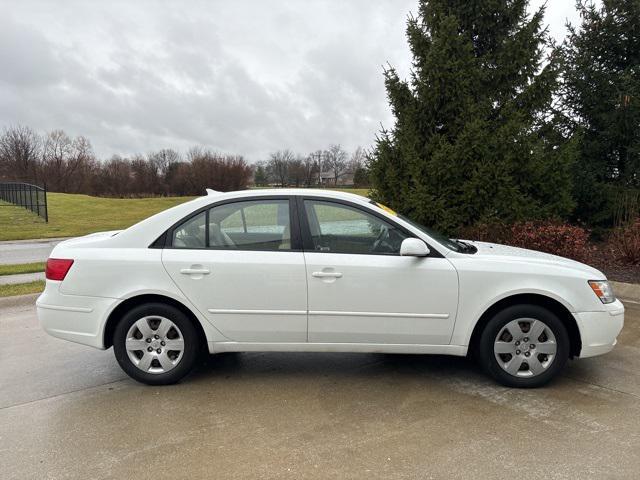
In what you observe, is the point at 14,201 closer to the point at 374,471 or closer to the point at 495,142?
the point at 495,142

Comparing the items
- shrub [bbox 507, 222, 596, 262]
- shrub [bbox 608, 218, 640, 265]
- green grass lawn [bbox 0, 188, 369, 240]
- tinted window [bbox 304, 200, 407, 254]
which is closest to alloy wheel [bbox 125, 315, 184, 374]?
tinted window [bbox 304, 200, 407, 254]

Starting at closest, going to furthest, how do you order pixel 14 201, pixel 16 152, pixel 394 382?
pixel 394 382
pixel 14 201
pixel 16 152

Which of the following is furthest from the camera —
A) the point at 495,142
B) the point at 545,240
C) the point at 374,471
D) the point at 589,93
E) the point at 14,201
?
the point at 14,201

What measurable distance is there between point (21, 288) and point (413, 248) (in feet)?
22.2

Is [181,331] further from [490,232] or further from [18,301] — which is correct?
[490,232]

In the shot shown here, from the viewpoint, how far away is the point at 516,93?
972cm

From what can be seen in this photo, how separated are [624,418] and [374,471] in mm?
1886

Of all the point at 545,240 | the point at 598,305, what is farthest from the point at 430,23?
the point at 598,305

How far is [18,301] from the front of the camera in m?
6.75

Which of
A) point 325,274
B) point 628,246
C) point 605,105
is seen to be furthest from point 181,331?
point 605,105

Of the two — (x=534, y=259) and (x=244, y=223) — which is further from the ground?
(x=244, y=223)

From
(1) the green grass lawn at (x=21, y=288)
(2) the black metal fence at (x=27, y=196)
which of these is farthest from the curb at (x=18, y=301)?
(2) the black metal fence at (x=27, y=196)

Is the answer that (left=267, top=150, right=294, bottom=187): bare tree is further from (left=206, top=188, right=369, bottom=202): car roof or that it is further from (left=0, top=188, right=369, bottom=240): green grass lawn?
(left=206, top=188, right=369, bottom=202): car roof

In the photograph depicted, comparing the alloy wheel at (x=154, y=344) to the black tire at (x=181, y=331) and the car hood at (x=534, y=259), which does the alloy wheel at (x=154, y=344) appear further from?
the car hood at (x=534, y=259)
